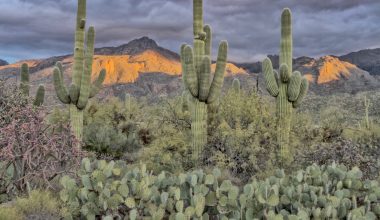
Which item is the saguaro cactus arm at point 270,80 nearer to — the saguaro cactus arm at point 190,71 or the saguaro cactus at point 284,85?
the saguaro cactus at point 284,85

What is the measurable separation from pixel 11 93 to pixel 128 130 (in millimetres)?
7218

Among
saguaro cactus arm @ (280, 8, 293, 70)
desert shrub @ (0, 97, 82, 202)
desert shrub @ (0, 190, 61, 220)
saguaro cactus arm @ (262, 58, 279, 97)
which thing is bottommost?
desert shrub @ (0, 190, 61, 220)

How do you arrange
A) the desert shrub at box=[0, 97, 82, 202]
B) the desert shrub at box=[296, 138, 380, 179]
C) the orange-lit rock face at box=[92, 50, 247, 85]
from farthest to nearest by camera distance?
the orange-lit rock face at box=[92, 50, 247, 85] → the desert shrub at box=[296, 138, 380, 179] → the desert shrub at box=[0, 97, 82, 202]

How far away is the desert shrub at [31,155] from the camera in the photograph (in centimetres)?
761

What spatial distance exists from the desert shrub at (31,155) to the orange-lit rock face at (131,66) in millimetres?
130482

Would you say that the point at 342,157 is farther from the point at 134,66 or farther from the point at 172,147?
the point at 134,66

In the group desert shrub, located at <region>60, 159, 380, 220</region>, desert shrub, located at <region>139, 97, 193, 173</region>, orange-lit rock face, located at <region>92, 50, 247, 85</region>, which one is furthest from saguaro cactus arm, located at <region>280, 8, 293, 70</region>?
orange-lit rock face, located at <region>92, 50, 247, 85</region>

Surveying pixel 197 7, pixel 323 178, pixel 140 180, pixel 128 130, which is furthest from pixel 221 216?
pixel 128 130

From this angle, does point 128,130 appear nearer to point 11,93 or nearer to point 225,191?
point 11,93

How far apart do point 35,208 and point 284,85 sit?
1115 cm

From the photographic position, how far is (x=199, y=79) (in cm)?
1489

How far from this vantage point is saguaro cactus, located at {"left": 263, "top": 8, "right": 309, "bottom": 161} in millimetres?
15586

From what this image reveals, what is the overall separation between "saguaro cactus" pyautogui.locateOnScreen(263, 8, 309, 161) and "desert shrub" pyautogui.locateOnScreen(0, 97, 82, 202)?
28.8ft

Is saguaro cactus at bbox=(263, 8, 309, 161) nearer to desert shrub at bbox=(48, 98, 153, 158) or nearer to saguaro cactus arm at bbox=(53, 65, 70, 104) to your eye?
desert shrub at bbox=(48, 98, 153, 158)
